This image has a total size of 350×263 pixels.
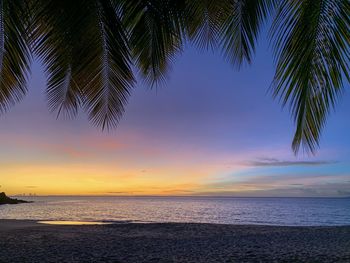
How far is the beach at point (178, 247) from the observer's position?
1044 centimetres

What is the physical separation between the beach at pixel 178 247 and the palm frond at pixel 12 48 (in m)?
5.47

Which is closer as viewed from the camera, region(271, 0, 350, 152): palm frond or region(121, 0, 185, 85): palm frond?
region(271, 0, 350, 152): palm frond

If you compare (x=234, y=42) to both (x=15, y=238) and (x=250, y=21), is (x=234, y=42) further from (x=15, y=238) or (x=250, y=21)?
(x=15, y=238)

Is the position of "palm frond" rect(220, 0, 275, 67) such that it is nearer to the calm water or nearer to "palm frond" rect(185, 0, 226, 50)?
"palm frond" rect(185, 0, 226, 50)

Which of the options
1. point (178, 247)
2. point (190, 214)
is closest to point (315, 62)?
point (178, 247)

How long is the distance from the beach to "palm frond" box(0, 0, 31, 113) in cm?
547

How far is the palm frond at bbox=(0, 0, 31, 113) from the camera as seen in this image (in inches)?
216

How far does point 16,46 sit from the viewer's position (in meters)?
5.64

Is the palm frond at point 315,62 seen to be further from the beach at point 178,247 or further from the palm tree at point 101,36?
the beach at point 178,247

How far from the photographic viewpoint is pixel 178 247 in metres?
12.7

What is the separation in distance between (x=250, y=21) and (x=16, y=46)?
10.3 feet

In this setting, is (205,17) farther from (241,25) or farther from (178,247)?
(178,247)

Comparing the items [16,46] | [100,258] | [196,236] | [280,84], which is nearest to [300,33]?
[280,84]

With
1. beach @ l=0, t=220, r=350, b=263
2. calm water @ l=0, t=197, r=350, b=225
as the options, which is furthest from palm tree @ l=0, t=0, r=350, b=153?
calm water @ l=0, t=197, r=350, b=225
